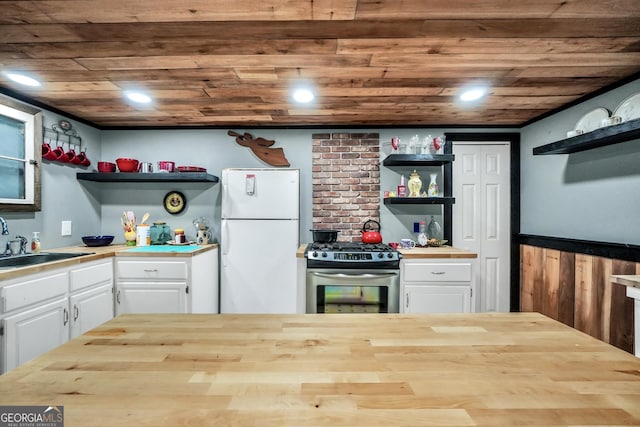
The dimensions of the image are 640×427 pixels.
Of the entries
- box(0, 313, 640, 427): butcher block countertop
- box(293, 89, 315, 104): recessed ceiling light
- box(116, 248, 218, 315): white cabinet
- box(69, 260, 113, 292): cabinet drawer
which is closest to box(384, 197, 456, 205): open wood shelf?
box(293, 89, 315, 104): recessed ceiling light

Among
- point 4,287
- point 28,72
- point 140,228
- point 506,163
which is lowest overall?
point 4,287

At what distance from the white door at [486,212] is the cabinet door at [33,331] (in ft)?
11.8

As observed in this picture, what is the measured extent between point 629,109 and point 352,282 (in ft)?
7.64

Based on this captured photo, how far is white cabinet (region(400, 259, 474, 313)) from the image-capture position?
9.09 feet

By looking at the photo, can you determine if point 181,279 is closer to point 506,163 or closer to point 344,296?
point 344,296

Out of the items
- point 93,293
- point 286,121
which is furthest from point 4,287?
point 286,121

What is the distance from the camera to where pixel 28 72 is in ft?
7.08

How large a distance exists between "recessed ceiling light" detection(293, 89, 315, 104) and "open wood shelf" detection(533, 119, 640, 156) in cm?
198

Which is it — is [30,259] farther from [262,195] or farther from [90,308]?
[262,195]

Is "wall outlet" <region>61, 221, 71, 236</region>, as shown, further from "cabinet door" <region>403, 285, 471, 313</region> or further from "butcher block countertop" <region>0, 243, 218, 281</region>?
"cabinet door" <region>403, 285, 471, 313</region>

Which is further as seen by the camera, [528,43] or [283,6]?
[528,43]

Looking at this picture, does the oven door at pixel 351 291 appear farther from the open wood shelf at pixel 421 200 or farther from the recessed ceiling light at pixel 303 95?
the recessed ceiling light at pixel 303 95

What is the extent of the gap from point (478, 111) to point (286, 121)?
1885 mm

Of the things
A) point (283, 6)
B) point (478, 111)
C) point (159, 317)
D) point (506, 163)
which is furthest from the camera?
point (506, 163)
